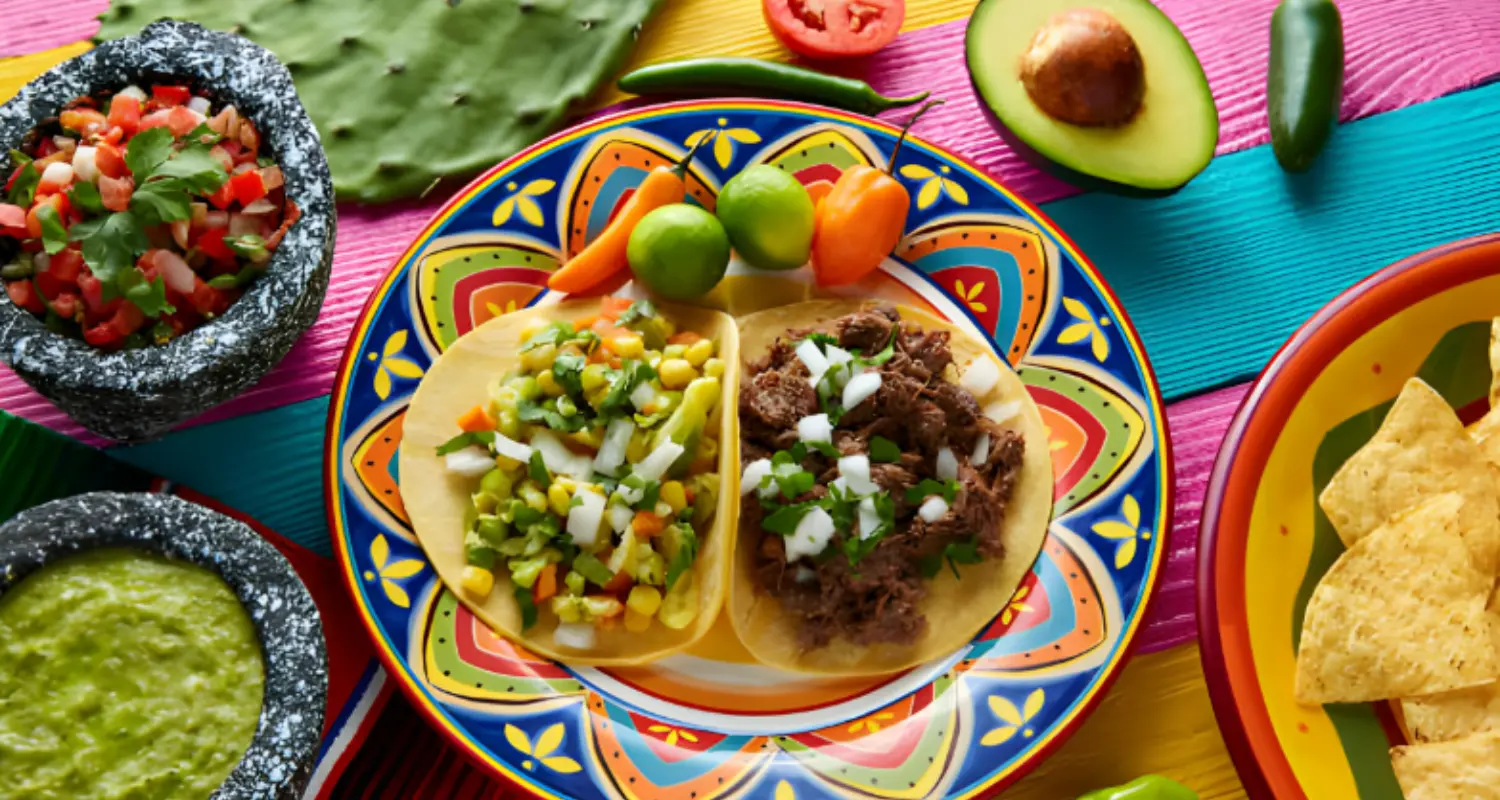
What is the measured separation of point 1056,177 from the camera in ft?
9.62

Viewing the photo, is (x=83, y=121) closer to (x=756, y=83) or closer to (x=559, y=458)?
(x=559, y=458)

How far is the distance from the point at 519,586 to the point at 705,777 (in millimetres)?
584

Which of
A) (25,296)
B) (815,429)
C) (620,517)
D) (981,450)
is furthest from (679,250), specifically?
(25,296)

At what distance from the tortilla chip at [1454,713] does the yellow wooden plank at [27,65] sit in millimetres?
3534

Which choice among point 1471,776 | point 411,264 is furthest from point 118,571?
point 1471,776

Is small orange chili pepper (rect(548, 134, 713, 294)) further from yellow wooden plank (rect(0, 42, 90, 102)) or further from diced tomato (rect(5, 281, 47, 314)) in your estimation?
yellow wooden plank (rect(0, 42, 90, 102))

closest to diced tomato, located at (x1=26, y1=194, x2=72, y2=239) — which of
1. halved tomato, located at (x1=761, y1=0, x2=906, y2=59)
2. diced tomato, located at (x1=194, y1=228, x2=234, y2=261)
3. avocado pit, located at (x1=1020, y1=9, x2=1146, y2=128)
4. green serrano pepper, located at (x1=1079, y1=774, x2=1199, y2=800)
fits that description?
diced tomato, located at (x1=194, y1=228, x2=234, y2=261)

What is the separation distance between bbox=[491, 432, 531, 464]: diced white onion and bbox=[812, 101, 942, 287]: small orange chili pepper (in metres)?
0.87

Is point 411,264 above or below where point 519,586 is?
above

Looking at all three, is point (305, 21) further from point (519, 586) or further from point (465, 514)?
point (519, 586)

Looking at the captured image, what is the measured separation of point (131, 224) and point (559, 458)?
98cm

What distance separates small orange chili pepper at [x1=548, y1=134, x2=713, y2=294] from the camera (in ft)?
9.01

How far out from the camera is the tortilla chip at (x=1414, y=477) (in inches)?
94.3

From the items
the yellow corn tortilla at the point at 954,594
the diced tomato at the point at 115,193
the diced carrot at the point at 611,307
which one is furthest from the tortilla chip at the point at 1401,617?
the diced tomato at the point at 115,193
